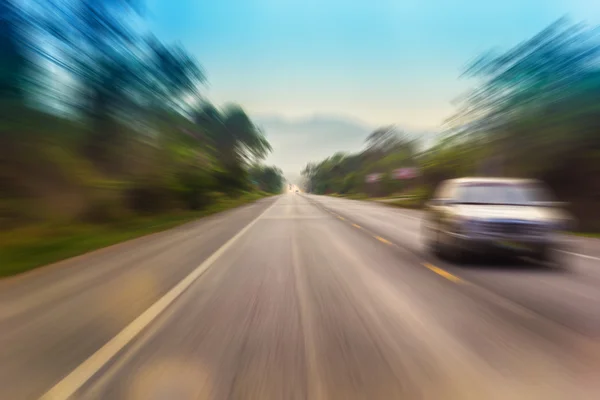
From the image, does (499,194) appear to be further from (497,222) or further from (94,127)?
(94,127)

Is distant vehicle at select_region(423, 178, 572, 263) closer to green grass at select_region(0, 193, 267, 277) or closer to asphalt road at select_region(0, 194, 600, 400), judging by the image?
asphalt road at select_region(0, 194, 600, 400)

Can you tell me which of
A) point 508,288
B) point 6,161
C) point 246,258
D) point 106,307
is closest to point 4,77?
point 6,161

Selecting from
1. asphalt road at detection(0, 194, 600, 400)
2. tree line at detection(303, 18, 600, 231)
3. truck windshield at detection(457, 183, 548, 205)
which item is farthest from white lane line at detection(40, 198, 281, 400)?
tree line at detection(303, 18, 600, 231)

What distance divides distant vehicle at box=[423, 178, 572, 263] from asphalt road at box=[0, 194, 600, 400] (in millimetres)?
455

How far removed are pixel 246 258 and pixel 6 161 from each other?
865cm

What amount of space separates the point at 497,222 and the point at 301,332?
542cm

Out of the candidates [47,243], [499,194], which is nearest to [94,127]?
[47,243]

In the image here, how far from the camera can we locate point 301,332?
4.82 m

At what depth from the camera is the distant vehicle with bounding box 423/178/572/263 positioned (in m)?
8.62

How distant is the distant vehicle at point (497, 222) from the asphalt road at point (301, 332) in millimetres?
455

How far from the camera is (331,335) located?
471cm

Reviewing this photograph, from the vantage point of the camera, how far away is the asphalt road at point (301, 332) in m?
3.51

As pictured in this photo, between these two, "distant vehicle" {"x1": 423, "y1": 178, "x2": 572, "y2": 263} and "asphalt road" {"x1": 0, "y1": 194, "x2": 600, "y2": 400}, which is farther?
"distant vehicle" {"x1": 423, "y1": 178, "x2": 572, "y2": 263}

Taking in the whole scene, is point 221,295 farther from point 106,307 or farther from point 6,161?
point 6,161
